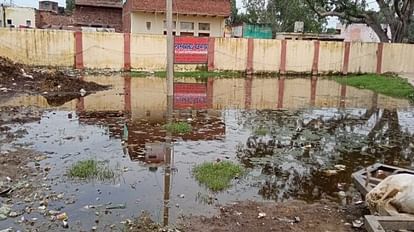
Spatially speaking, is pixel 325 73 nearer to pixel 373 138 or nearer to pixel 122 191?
pixel 373 138

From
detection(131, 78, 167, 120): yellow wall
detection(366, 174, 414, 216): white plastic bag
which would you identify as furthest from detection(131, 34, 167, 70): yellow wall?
detection(366, 174, 414, 216): white plastic bag

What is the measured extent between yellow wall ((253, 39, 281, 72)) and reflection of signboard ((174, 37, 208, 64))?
2683 millimetres

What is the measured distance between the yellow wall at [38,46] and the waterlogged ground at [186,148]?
7460 mm

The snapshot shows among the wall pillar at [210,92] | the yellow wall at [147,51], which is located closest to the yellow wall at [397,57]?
the wall pillar at [210,92]

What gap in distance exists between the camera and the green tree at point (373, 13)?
23.4 meters

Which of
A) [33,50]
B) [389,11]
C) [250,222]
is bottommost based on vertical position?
[250,222]

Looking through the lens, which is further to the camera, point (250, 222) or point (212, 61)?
point (212, 61)

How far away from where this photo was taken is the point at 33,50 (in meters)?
18.4

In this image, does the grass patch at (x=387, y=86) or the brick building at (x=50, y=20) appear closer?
the grass patch at (x=387, y=86)

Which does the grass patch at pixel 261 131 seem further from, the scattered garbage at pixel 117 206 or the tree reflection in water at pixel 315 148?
the scattered garbage at pixel 117 206

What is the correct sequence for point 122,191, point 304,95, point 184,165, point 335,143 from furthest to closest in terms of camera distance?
point 304,95, point 335,143, point 184,165, point 122,191

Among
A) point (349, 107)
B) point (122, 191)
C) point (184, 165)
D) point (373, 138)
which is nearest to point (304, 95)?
point (349, 107)

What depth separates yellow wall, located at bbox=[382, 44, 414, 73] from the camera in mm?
22641

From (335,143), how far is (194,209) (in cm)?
387
